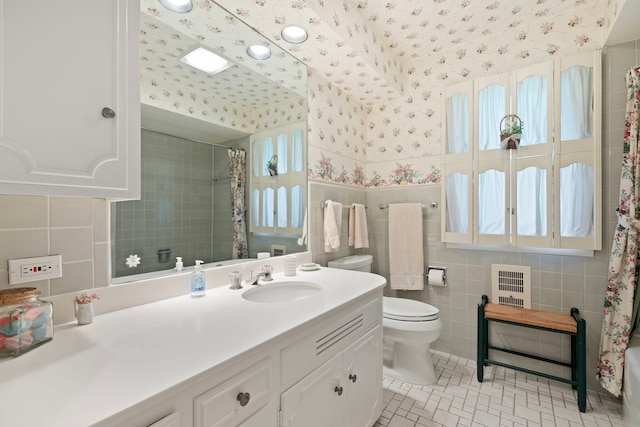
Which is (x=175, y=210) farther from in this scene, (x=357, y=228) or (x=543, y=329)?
(x=543, y=329)

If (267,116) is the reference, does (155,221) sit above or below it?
below

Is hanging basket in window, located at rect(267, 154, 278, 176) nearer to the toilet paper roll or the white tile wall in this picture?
the white tile wall

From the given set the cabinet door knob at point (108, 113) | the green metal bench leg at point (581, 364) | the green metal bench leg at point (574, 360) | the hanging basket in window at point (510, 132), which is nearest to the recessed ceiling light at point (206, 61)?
the cabinet door knob at point (108, 113)

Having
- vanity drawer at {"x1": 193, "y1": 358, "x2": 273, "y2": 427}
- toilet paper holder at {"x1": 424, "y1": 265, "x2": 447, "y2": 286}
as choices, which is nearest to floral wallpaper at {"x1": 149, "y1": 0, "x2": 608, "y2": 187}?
toilet paper holder at {"x1": 424, "y1": 265, "x2": 447, "y2": 286}

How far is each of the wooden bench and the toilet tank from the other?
913mm

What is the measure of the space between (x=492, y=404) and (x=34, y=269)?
8.09 ft

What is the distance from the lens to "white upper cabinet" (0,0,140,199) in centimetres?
70

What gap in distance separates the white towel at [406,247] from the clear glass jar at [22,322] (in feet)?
7.59

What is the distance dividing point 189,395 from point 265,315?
0.39 metres

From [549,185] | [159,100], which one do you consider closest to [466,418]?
[549,185]

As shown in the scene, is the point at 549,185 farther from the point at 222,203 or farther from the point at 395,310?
the point at 222,203

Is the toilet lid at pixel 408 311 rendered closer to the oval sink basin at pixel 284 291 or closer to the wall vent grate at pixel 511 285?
the wall vent grate at pixel 511 285

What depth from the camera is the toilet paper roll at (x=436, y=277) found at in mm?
2424

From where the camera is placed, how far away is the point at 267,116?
1872 mm
